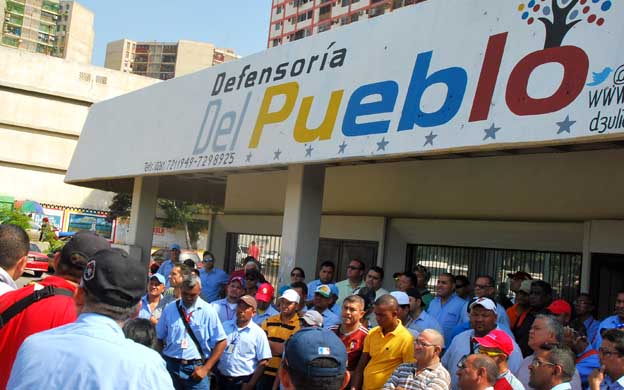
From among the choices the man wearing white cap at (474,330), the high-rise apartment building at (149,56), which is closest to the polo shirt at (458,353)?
the man wearing white cap at (474,330)

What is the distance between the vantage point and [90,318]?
2467 millimetres

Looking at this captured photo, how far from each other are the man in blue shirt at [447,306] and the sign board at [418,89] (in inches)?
65.0

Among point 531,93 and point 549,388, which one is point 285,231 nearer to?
point 531,93

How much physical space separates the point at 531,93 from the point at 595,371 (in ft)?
8.89

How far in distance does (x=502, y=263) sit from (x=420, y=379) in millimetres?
6785

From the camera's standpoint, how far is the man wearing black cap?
2.28 m

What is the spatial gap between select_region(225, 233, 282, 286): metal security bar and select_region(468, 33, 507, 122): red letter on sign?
9179 mm

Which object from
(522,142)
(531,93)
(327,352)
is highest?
(531,93)

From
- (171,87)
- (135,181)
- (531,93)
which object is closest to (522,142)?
(531,93)

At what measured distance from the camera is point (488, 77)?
722cm

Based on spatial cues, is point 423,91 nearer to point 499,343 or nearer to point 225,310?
point 225,310

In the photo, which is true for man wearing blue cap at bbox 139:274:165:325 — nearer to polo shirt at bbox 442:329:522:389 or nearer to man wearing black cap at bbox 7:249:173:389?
polo shirt at bbox 442:329:522:389

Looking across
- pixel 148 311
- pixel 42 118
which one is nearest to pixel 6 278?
pixel 148 311

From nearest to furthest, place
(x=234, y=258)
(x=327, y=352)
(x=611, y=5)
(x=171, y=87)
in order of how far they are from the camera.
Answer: (x=327, y=352) → (x=611, y=5) → (x=171, y=87) → (x=234, y=258)
